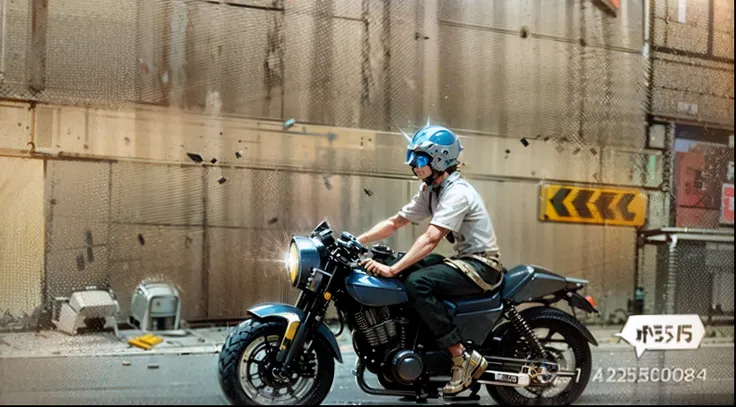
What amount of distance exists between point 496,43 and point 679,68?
1.74 m

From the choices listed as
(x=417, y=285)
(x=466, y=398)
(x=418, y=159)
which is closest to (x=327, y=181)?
(x=418, y=159)

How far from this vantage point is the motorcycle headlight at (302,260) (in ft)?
11.5

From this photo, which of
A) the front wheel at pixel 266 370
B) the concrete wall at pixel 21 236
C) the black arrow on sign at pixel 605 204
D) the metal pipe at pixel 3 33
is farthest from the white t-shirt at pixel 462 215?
the metal pipe at pixel 3 33

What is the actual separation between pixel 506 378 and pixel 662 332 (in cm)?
192

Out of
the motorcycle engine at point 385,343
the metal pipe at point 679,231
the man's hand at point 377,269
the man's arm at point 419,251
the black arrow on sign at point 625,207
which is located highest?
the black arrow on sign at point 625,207

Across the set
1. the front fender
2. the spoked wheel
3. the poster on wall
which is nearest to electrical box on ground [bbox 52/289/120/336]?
the front fender

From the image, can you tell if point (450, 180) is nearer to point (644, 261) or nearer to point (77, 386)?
point (644, 261)

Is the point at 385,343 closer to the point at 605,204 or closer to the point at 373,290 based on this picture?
the point at 373,290

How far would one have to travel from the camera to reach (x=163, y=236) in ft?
13.9

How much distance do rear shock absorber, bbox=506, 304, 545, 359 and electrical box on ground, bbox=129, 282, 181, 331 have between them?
95.1 inches

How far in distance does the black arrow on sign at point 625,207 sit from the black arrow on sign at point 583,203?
0.28 metres

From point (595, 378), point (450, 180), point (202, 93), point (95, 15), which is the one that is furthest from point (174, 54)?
point (595, 378)

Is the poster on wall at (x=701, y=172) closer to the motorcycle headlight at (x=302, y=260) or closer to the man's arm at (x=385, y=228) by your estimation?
the man's arm at (x=385, y=228)

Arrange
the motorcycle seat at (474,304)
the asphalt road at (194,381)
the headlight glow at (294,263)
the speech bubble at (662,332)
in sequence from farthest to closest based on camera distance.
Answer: the speech bubble at (662,332) → the asphalt road at (194,381) → the motorcycle seat at (474,304) → the headlight glow at (294,263)
